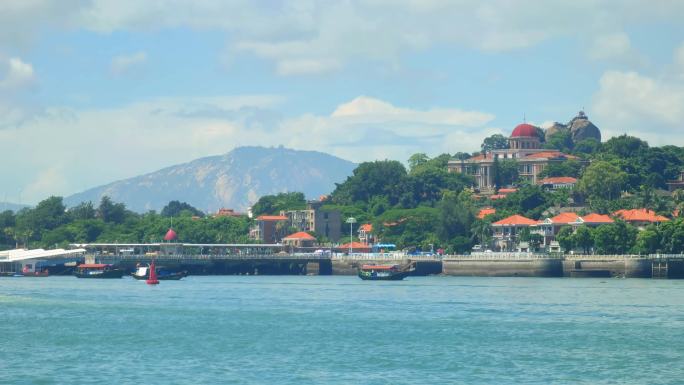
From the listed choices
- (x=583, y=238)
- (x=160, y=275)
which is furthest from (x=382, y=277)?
(x=160, y=275)

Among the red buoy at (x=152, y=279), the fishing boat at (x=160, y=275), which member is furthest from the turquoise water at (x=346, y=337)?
the fishing boat at (x=160, y=275)

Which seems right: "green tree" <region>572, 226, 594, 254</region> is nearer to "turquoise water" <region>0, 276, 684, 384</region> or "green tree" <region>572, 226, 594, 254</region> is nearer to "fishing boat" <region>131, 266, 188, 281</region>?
"turquoise water" <region>0, 276, 684, 384</region>

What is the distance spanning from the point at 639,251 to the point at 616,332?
95.3 meters

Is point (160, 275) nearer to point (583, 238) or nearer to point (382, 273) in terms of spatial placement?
point (382, 273)

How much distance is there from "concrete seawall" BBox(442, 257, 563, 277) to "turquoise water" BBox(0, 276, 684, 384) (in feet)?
141

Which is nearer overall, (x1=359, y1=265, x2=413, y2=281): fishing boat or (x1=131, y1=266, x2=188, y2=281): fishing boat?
(x1=359, y1=265, x2=413, y2=281): fishing boat

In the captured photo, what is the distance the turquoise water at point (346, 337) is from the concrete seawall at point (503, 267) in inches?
1694

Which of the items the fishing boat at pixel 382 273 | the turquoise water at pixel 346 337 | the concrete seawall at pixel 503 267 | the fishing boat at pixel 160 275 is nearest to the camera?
the turquoise water at pixel 346 337

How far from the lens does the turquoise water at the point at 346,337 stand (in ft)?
233

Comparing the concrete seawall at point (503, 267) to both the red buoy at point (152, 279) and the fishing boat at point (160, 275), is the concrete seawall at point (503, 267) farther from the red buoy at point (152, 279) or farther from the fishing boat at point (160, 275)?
the red buoy at point (152, 279)

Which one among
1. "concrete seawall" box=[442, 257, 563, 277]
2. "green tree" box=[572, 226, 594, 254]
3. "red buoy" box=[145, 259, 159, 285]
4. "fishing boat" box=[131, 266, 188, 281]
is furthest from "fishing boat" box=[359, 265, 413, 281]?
"red buoy" box=[145, 259, 159, 285]

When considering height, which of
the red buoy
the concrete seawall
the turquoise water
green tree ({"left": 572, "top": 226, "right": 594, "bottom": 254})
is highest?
green tree ({"left": 572, "top": 226, "right": 594, "bottom": 254})

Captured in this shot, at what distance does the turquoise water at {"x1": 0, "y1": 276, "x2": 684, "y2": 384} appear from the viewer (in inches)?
2798

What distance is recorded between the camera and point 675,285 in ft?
502
